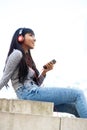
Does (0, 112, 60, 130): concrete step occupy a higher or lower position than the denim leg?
lower

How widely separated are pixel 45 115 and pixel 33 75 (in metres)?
0.83

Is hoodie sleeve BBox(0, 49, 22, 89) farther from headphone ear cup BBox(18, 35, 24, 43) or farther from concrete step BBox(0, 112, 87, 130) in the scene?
concrete step BBox(0, 112, 87, 130)

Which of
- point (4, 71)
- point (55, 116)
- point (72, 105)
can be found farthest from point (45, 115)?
point (4, 71)

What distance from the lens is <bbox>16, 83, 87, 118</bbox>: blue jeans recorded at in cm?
626

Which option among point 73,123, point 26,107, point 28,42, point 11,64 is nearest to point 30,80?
point 11,64

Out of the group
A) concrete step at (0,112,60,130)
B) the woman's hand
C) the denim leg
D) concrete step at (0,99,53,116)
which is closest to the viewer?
concrete step at (0,112,60,130)

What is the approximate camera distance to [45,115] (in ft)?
19.9

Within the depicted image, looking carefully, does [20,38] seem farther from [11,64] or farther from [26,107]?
[26,107]

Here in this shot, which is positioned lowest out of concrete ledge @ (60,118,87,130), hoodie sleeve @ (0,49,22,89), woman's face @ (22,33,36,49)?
concrete ledge @ (60,118,87,130)

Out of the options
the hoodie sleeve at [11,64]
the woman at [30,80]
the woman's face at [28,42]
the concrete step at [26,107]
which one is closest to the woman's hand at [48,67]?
the woman at [30,80]

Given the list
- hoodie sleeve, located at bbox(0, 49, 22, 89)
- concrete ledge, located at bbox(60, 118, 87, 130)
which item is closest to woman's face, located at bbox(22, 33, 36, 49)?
hoodie sleeve, located at bbox(0, 49, 22, 89)

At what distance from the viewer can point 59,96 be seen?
6.34 m

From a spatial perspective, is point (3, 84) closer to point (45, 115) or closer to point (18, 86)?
point (18, 86)

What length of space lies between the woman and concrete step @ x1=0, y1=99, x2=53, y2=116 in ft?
0.52
